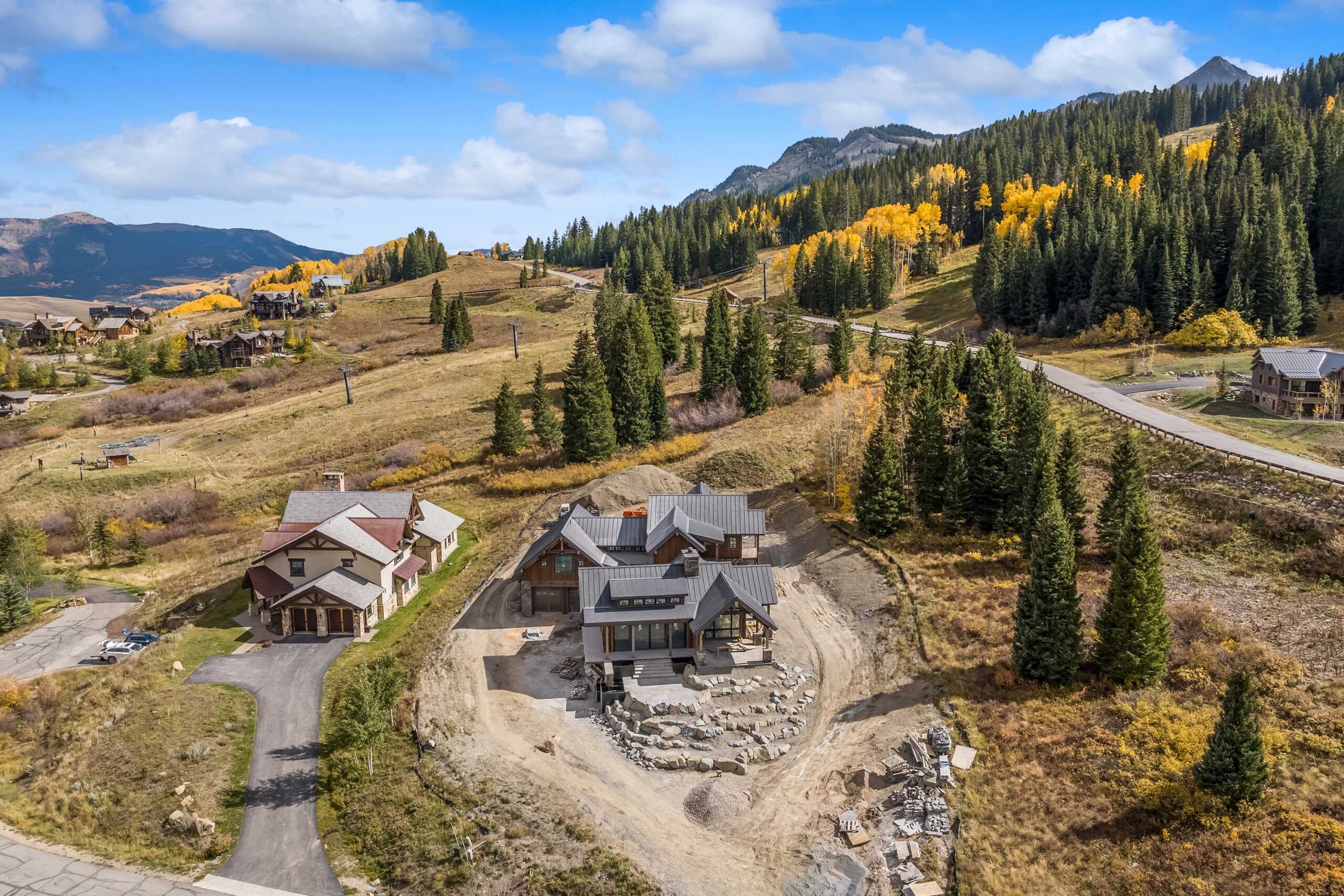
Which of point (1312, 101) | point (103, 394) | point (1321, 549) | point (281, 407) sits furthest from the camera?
point (1312, 101)

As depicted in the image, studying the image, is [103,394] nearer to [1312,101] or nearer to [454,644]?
[454,644]

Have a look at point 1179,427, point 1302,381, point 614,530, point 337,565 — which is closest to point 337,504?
point 337,565

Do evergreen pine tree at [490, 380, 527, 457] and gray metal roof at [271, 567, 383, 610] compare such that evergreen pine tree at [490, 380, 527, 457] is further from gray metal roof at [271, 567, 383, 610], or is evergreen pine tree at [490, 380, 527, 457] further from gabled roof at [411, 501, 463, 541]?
gray metal roof at [271, 567, 383, 610]

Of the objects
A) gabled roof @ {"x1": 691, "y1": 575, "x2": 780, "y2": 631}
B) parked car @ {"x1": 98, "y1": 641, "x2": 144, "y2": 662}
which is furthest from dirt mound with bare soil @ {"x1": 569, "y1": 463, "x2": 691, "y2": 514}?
parked car @ {"x1": 98, "y1": 641, "x2": 144, "y2": 662}

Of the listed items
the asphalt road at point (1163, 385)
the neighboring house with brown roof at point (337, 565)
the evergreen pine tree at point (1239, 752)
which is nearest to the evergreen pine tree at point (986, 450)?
the evergreen pine tree at point (1239, 752)

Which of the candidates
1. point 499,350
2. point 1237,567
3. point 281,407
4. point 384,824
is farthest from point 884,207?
point 384,824

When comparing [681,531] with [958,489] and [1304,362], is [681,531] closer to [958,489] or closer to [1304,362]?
[958,489]
